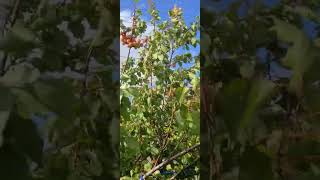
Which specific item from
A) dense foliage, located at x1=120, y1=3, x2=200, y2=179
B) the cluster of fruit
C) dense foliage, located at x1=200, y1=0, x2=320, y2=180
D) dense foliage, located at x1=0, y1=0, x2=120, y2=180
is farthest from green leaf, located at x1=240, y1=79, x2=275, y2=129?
the cluster of fruit

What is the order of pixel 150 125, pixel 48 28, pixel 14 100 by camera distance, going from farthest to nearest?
1. pixel 150 125
2. pixel 48 28
3. pixel 14 100

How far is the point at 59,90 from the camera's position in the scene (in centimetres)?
70

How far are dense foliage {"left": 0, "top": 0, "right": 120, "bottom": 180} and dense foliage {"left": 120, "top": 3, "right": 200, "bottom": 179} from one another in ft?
4.97

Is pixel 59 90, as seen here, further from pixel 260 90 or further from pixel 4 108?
pixel 260 90

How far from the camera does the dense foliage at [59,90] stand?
66 cm

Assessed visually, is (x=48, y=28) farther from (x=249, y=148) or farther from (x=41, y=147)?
(x=249, y=148)

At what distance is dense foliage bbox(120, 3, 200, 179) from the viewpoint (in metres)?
2.66

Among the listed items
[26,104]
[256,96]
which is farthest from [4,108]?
[256,96]

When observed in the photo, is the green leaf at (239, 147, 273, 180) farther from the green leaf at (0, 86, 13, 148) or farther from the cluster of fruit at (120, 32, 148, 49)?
the cluster of fruit at (120, 32, 148, 49)

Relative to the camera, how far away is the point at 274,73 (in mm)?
722

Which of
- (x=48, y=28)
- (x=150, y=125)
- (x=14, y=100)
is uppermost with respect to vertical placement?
(x=48, y=28)

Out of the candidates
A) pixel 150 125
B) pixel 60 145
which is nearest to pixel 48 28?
pixel 60 145

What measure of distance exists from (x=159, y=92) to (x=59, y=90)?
217cm

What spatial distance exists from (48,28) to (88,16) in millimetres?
89
